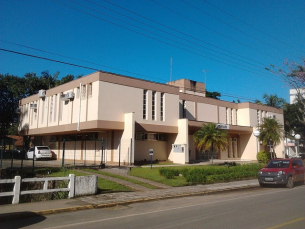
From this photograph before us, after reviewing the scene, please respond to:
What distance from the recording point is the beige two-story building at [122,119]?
26.9 meters

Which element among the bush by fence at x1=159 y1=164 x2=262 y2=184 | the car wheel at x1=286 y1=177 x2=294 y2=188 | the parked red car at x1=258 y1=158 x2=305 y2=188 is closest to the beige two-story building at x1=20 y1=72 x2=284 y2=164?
the bush by fence at x1=159 y1=164 x2=262 y2=184

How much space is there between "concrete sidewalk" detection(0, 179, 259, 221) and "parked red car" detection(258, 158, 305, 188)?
1844 mm

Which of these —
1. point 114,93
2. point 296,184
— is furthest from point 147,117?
point 296,184

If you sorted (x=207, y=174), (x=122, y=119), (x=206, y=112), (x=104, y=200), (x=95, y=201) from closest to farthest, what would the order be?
(x=95, y=201) < (x=104, y=200) < (x=207, y=174) < (x=122, y=119) < (x=206, y=112)

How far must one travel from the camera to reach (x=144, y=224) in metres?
7.78

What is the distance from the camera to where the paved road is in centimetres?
759

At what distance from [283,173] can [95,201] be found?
10399 millimetres

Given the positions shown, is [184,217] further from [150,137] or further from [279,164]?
[150,137]

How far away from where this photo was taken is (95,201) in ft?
38.0

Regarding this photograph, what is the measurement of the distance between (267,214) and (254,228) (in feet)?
6.52

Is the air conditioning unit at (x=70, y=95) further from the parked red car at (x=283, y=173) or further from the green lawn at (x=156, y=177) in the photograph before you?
the parked red car at (x=283, y=173)

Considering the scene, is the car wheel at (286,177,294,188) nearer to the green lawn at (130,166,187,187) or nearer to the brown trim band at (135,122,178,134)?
the green lawn at (130,166,187,187)

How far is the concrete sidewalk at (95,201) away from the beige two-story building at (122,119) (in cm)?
942

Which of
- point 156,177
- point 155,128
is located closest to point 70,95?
point 155,128
